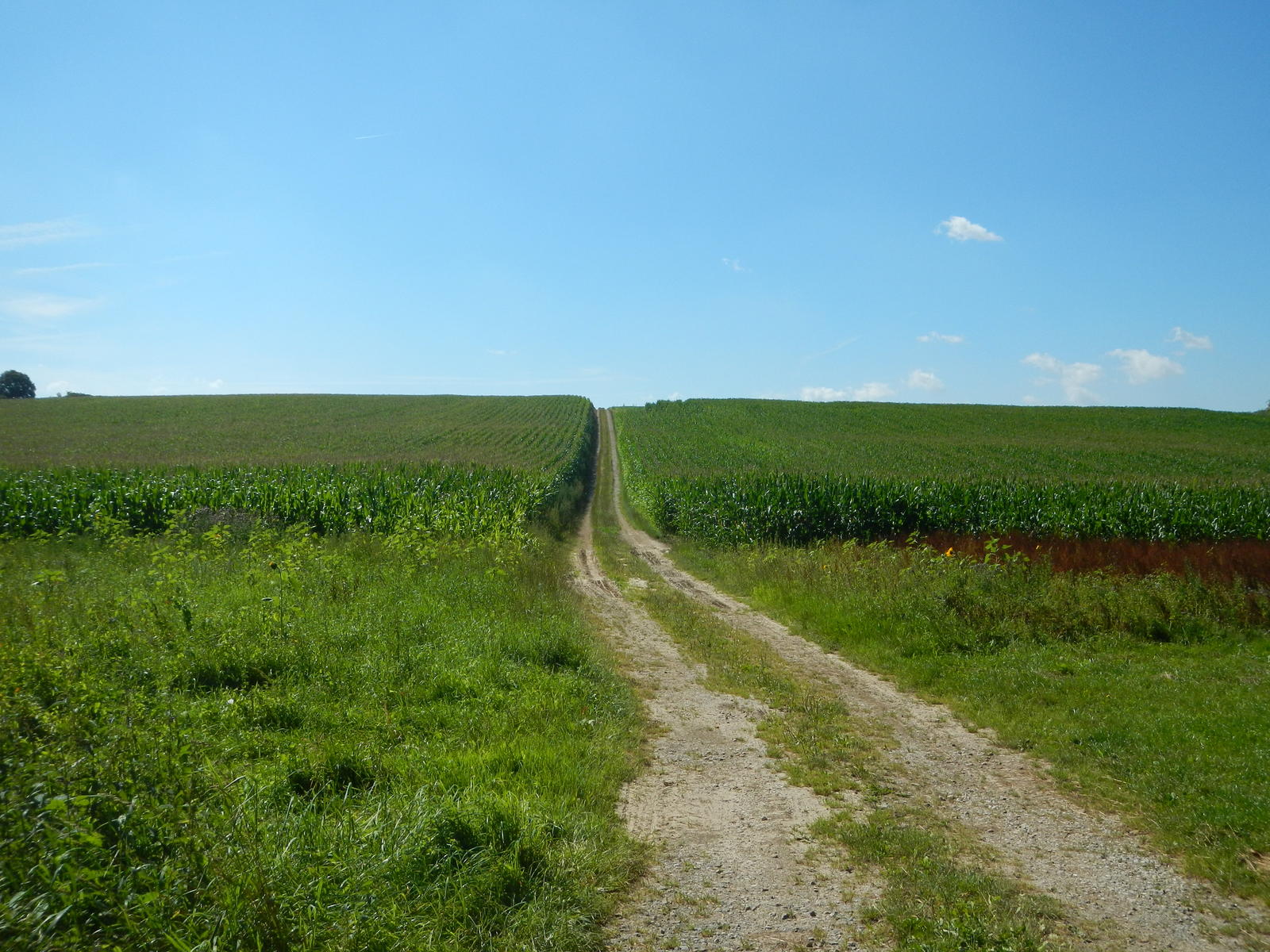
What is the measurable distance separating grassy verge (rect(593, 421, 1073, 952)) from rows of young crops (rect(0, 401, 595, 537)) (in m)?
8.75

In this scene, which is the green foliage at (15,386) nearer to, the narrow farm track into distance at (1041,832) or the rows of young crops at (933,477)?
the rows of young crops at (933,477)

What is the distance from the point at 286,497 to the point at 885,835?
65.0 ft

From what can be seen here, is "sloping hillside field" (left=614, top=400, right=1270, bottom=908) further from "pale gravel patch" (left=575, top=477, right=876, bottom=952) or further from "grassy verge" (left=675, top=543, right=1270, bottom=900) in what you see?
"pale gravel patch" (left=575, top=477, right=876, bottom=952)

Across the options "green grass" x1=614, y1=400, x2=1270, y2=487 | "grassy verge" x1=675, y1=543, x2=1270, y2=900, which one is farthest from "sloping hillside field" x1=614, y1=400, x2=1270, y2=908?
"green grass" x1=614, y1=400, x2=1270, y2=487

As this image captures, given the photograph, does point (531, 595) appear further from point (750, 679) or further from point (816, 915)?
point (816, 915)

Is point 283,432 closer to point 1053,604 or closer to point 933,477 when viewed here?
point 933,477

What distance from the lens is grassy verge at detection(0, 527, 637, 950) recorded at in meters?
3.39

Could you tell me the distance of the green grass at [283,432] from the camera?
34.6 m

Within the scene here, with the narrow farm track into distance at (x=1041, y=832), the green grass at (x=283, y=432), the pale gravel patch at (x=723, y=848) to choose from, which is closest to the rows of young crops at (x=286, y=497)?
the green grass at (x=283, y=432)

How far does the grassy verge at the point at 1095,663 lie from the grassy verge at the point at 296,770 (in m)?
3.76

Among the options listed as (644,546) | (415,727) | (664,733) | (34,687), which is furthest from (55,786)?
(644,546)

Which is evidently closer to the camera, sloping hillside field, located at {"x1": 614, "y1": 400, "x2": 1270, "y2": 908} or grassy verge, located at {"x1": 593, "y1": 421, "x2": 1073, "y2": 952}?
grassy verge, located at {"x1": 593, "y1": 421, "x2": 1073, "y2": 952}

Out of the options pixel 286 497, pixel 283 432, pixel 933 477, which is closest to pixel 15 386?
pixel 283 432

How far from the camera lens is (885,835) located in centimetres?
512
